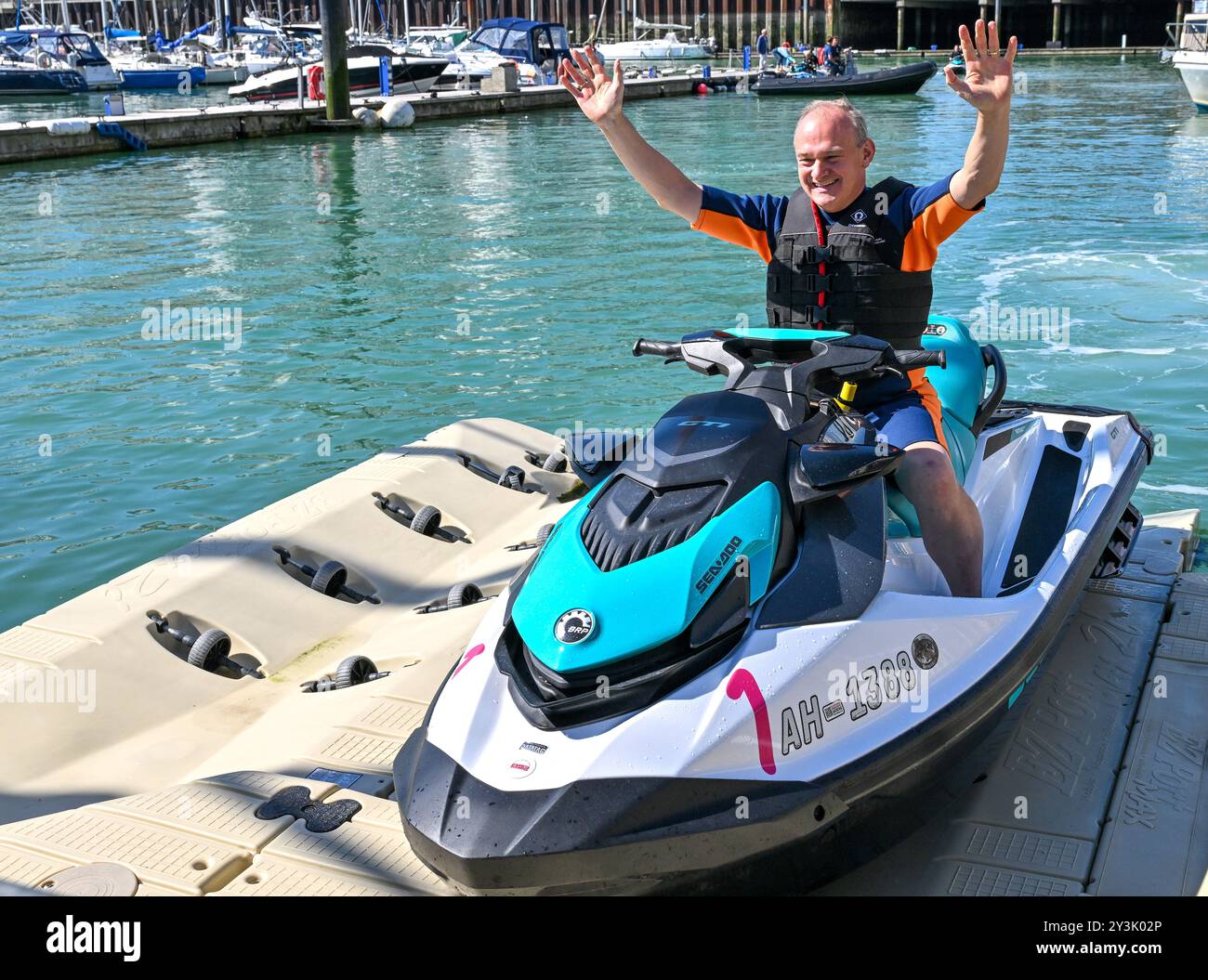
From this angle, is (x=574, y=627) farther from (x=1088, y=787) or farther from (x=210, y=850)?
(x=1088, y=787)

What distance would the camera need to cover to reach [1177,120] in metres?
24.7

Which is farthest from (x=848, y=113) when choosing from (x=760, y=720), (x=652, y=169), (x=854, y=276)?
(x=760, y=720)

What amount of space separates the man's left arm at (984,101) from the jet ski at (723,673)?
567 mm

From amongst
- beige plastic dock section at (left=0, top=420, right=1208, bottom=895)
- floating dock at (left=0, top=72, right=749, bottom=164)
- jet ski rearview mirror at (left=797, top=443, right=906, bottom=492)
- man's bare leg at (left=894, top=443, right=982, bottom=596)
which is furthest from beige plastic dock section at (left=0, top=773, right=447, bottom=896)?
Answer: floating dock at (left=0, top=72, right=749, bottom=164)

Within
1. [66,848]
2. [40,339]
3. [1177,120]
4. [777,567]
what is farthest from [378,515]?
[1177,120]

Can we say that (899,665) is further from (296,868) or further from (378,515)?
(378,515)

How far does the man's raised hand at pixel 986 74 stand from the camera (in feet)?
10.1

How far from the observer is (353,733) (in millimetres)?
3434

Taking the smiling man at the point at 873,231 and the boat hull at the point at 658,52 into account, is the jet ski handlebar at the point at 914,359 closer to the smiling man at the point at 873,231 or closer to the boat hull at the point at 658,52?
the smiling man at the point at 873,231

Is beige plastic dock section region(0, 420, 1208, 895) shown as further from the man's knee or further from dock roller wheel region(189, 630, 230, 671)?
the man's knee

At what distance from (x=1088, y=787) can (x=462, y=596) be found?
2.15 meters

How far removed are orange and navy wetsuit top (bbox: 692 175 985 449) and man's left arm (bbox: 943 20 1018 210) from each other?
0.07 metres

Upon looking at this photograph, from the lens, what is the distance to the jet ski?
2354mm

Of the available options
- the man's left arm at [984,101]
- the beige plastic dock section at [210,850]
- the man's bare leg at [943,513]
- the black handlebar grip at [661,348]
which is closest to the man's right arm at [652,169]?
the black handlebar grip at [661,348]
